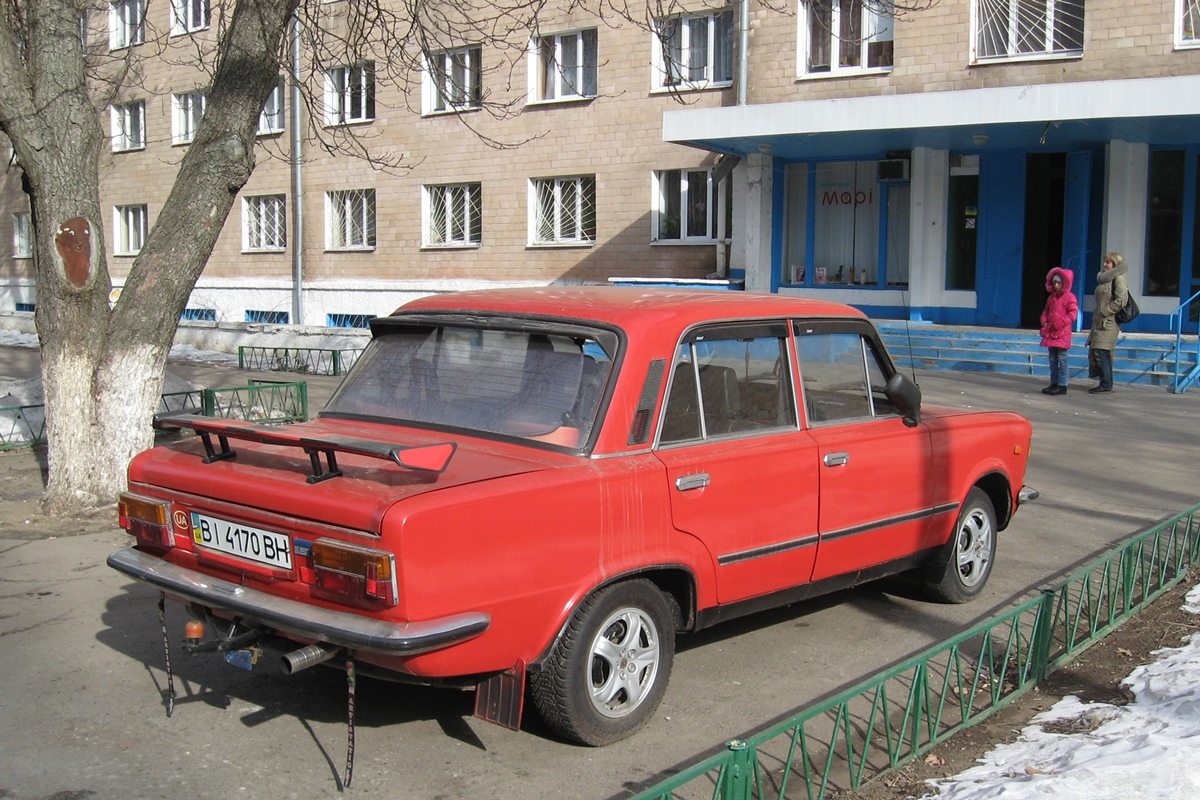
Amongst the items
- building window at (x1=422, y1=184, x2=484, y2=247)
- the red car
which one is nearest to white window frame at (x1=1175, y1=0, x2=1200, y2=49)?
building window at (x1=422, y1=184, x2=484, y2=247)

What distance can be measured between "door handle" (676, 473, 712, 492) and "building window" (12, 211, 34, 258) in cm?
3339

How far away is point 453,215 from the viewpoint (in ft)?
79.9

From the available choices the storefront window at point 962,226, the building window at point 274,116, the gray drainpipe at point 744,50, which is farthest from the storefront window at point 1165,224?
the building window at point 274,116

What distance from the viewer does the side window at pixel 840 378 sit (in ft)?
17.0

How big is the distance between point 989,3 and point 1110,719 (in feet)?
52.0

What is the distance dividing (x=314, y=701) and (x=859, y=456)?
8.40 feet

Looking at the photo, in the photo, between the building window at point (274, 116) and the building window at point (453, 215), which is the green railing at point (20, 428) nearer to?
the building window at point (453, 215)

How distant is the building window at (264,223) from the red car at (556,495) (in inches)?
933

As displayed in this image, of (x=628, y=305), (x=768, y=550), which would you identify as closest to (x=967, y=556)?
(x=768, y=550)

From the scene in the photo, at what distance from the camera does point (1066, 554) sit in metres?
7.18

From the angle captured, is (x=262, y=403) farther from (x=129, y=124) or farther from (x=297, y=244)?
(x=129, y=124)

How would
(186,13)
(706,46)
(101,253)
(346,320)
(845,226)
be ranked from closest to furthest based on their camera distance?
(101,253)
(186,13)
(845,226)
(706,46)
(346,320)

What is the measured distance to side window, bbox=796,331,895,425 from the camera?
517 centimetres

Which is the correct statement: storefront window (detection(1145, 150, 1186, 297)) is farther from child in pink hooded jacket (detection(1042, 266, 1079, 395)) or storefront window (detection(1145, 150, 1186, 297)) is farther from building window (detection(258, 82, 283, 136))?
building window (detection(258, 82, 283, 136))
